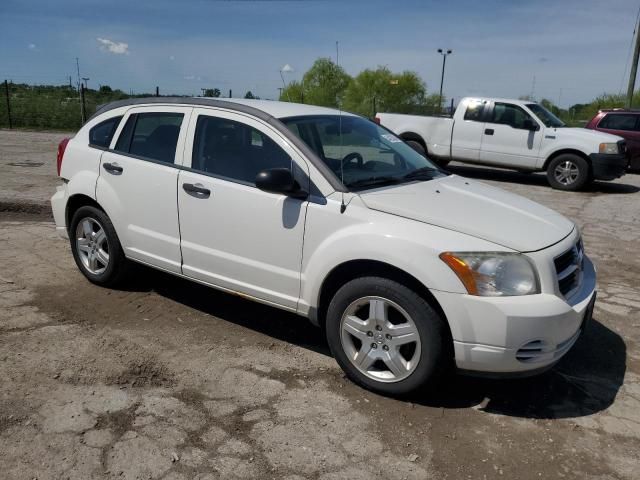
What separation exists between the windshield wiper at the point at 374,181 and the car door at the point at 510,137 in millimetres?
8698

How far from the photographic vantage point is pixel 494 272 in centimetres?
295

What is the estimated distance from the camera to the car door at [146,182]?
162 inches

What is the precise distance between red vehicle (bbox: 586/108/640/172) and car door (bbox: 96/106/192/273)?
41.6 feet

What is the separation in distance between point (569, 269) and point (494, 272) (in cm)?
66

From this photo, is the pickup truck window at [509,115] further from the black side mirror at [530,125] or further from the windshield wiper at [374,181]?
the windshield wiper at [374,181]

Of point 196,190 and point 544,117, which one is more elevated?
point 544,117

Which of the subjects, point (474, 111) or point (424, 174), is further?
point (474, 111)

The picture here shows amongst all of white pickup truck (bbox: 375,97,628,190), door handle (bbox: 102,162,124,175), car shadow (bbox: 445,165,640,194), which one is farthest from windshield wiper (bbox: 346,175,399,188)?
car shadow (bbox: 445,165,640,194)

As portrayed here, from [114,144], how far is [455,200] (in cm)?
284

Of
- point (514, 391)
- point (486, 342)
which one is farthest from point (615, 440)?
point (486, 342)

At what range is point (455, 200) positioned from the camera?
360 centimetres

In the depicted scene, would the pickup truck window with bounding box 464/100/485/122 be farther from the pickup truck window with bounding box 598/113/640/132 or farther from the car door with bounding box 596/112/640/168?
the pickup truck window with bounding box 598/113/640/132

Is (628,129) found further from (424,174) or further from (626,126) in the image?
(424,174)

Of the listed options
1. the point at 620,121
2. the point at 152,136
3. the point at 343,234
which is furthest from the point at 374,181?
the point at 620,121
